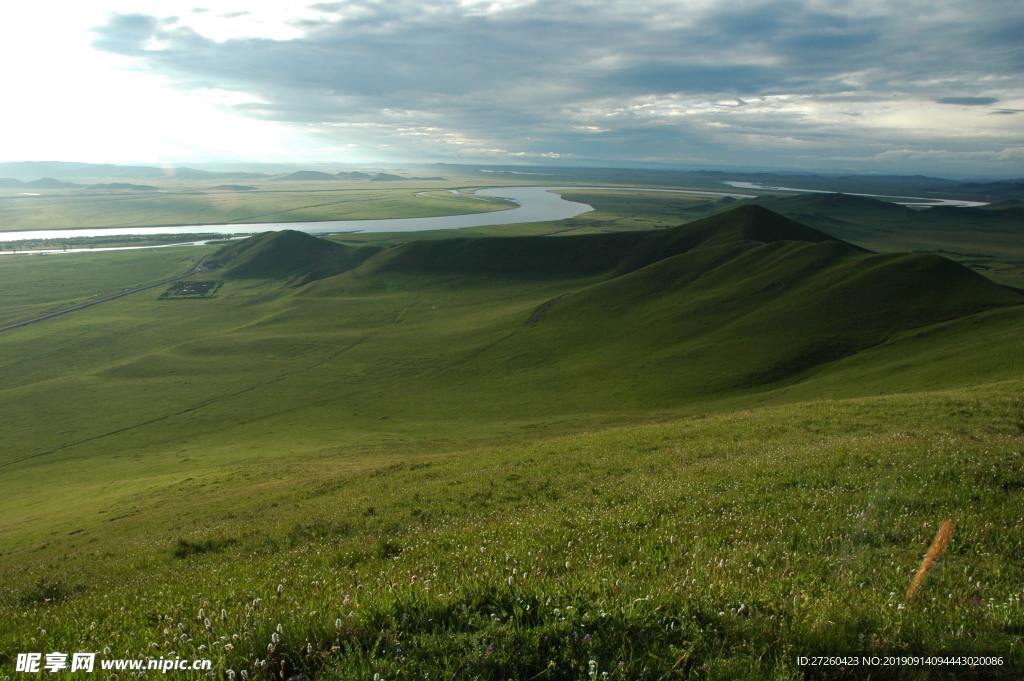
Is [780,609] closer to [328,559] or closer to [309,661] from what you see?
[309,661]

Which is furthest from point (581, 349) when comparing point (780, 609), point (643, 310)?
point (780, 609)

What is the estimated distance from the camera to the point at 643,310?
90750 millimetres

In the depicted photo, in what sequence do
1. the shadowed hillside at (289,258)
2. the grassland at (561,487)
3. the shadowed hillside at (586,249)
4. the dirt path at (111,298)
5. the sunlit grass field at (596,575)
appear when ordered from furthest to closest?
the shadowed hillside at (289,258)
the shadowed hillside at (586,249)
the dirt path at (111,298)
the grassland at (561,487)
the sunlit grass field at (596,575)

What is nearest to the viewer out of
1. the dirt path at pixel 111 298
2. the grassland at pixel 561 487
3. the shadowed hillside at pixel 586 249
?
the grassland at pixel 561 487

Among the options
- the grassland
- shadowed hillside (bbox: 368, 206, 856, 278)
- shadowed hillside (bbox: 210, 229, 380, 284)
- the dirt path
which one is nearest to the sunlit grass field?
the grassland

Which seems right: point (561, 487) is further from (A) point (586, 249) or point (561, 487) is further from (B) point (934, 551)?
(A) point (586, 249)

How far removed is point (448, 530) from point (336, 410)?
55.4 metres

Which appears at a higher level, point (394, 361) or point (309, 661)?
point (309, 661)

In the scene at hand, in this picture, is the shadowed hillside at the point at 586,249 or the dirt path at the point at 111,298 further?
the shadowed hillside at the point at 586,249

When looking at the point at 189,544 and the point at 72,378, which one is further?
the point at 72,378

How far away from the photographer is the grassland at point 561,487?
6168mm

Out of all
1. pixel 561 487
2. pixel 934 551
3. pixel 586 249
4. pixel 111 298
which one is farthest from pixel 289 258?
pixel 934 551

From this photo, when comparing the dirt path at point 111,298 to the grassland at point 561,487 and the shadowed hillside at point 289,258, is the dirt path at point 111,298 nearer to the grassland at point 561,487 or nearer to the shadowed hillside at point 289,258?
the shadowed hillside at point 289,258

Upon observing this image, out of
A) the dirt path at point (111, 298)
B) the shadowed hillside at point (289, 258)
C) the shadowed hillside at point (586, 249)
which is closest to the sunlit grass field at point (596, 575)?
the shadowed hillside at point (586, 249)
